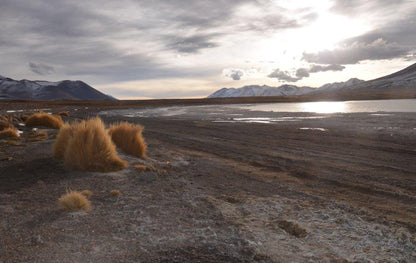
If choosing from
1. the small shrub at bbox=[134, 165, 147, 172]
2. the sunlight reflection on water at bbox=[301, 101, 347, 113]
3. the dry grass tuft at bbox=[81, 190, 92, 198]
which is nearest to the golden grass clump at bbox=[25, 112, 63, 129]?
the small shrub at bbox=[134, 165, 147, 172]

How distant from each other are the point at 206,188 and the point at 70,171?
386 cm

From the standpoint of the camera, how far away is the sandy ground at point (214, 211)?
4652 millimetres

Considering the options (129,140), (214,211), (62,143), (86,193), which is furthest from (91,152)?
(214,211)

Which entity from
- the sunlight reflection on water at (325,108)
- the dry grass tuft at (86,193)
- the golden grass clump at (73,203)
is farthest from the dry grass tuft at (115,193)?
the sunlight reflection on water at (325,108)

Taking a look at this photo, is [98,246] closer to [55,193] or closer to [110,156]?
[55,193]

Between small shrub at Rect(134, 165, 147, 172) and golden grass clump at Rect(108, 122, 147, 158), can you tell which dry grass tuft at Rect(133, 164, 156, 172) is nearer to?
small shrub at Rect(134, 165, 147, 172)

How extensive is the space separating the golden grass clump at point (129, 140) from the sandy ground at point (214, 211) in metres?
0.58

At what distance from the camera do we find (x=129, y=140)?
11.5 m

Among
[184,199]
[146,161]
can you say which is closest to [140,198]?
[184,199]

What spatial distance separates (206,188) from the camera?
804 centimetres

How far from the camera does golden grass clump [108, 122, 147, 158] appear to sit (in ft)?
36.9

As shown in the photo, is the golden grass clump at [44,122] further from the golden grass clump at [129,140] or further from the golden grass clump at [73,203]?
the golden grass clump at [73,203]

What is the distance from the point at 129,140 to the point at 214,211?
6132mm

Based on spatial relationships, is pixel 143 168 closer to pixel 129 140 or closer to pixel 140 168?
pixel 140 168
